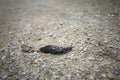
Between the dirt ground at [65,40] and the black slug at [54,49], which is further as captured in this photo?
the black slug at [54,49]

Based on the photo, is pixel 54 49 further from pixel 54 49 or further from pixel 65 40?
pixel 65 40

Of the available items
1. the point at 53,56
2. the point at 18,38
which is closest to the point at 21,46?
the point at 18,38

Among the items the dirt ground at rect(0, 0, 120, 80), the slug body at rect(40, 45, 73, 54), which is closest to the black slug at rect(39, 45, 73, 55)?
the slug body at rect(40, 45, 73, 54)

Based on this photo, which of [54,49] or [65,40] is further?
[65,40]

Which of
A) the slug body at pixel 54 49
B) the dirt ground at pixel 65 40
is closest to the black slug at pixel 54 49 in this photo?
the slug body at pixel 54 49

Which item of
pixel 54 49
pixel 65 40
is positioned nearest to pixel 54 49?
pixel 54 49

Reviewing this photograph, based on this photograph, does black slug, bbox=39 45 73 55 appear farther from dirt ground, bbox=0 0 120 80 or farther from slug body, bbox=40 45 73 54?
dirt ground, bbox=0 0 120 80

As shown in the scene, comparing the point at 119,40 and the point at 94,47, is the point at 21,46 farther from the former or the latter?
the point at 119,40

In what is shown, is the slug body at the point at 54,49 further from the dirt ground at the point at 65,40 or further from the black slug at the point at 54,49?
the dirt ground at the point at 65,40
